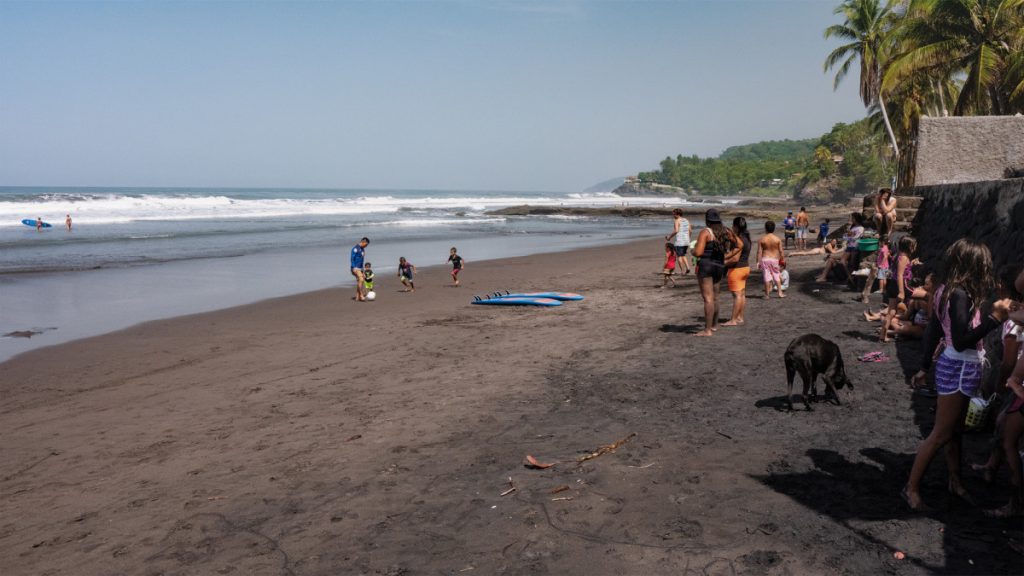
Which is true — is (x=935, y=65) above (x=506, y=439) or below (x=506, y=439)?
above

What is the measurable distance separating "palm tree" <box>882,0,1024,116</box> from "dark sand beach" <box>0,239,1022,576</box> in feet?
53.9

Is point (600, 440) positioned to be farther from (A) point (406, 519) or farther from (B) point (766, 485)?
(A) point (406, 519)

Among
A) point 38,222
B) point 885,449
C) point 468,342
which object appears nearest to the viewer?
point 885,449

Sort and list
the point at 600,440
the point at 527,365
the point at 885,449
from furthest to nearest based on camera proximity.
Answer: the point at 527,365 < the point at 600,440 < the point at 885,449

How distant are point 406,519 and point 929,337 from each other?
3669 mm

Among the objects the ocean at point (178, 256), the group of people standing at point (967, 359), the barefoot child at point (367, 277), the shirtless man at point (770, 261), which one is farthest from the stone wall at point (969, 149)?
the ocean at point (178, 256)

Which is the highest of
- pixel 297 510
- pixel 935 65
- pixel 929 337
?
pixel 935 65

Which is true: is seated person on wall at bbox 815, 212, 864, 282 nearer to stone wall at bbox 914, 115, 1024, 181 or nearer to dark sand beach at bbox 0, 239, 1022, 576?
stone wall at bbox 914, 115, 1024, 181

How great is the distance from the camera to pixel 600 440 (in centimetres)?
589

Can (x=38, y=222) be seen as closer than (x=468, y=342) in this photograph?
No

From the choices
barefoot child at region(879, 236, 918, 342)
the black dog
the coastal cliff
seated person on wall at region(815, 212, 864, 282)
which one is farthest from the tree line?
the coastal cliff

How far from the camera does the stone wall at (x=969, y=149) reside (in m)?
11.1

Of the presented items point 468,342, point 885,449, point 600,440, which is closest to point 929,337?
point 885,449

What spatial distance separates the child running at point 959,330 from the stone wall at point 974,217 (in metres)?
1.83
